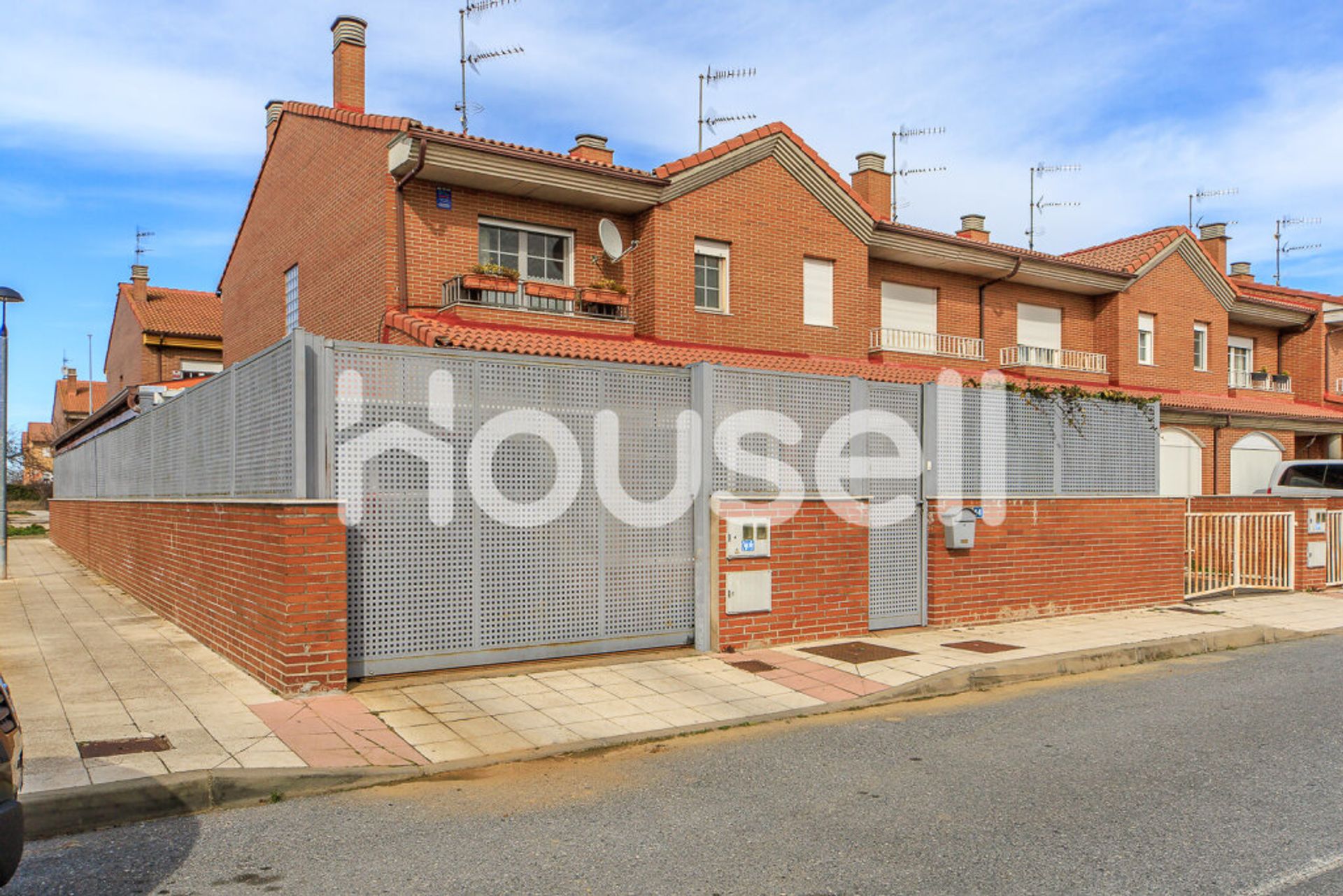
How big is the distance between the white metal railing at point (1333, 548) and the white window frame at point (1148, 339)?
30.5ft

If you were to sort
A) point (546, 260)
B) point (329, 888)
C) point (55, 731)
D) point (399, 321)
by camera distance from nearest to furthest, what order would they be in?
point (329, 888) < point (55, 731) < point (399, 321) < point (546, 260)

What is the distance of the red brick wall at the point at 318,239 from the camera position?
1537 cm

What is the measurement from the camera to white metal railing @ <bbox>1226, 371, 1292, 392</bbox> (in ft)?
92.2

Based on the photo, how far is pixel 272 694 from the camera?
7.60 m

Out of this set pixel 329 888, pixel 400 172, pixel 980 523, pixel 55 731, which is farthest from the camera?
pixel 400 172

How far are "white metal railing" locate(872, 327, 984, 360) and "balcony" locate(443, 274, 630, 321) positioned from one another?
6.37 meters

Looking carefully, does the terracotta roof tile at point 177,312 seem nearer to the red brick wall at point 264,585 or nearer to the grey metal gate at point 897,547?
the red brick wall at point 264,585

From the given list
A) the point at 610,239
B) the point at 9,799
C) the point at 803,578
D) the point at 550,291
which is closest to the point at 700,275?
the point at 610,239

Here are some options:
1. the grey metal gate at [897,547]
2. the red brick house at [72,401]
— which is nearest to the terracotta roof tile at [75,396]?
the red brick house at [72,401]

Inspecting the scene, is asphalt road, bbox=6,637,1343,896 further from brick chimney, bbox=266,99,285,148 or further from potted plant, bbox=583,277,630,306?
brick chimney, bbox=266,99,285,148

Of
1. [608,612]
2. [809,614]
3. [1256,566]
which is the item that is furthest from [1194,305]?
[608,612]

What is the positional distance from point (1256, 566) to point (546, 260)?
1251 centimetres

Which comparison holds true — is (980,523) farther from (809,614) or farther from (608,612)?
(608,612)

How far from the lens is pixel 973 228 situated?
26469 millimetres
